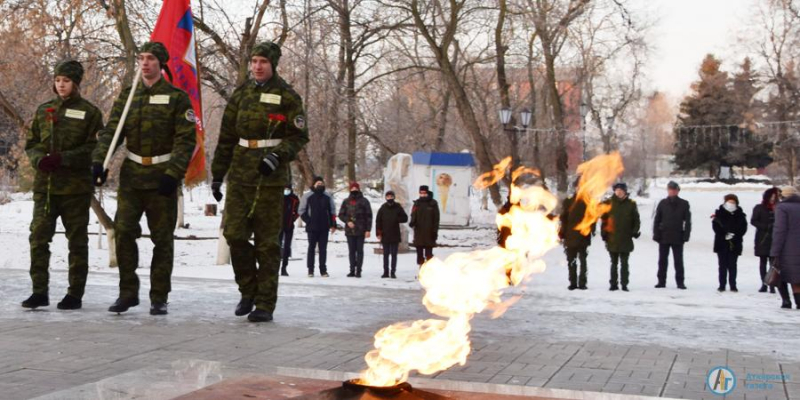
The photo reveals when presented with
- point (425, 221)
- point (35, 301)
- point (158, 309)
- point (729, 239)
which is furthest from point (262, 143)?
point (729, 239)

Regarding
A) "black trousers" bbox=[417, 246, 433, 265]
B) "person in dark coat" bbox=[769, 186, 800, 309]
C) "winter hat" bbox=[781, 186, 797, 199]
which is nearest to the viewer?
"person in dark coat" bbox=[769, 186, 800, 309]

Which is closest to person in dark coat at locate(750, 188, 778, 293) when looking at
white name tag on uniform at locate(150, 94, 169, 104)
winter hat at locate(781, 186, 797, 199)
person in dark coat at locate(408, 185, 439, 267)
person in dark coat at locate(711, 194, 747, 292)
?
person in dark coat at locate(711, 194, 747, 292)

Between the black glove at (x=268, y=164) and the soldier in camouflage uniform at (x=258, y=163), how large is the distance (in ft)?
0.61

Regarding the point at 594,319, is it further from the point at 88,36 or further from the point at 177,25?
the point at 88,36

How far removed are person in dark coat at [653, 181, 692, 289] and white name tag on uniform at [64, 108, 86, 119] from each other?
930cm

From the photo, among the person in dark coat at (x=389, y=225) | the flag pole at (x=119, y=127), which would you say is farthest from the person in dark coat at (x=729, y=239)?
the flag pole at (x=119, y=127)

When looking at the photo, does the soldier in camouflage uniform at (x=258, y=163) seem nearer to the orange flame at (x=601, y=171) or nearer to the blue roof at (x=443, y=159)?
the orange flame at (x=601, y=171)

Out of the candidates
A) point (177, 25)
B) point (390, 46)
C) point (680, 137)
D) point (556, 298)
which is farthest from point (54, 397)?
point (680, 137)

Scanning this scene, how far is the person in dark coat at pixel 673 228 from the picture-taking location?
1380 centimetres

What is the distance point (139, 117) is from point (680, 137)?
64.4 m

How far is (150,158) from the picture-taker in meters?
7.20

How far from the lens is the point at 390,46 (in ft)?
102

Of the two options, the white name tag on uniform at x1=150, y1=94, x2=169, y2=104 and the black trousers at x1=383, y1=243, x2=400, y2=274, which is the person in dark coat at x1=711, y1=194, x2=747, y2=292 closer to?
the black trousers at x1=383, y1=243, x2=400, y2=274

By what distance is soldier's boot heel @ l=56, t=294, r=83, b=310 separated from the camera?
24.7 ft
